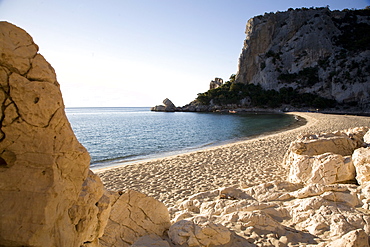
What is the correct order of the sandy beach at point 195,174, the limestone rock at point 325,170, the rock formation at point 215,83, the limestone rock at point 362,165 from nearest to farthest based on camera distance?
the limestone rock at point 362,165 → the limestone rock at point 325,170 → the sandy beach at point 195,174 → the rock formation at point 215,83

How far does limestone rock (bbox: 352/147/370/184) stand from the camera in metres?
5.16

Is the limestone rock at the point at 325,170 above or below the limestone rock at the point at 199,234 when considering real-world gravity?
above

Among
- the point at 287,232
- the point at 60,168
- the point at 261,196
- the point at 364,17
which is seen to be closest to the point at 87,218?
the point at 60,168

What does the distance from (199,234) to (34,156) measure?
261 cm

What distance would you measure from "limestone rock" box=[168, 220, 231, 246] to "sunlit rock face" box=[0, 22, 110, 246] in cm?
164

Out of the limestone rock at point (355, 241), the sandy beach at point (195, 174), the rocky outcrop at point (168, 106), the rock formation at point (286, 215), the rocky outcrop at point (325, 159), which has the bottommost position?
A: the sandy beach at point (195, 174)

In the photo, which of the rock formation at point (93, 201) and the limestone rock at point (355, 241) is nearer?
A: the rock formation at point (93, 201)

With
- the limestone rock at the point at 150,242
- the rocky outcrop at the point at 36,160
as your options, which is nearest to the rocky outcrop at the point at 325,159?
the limestone rock at the point at 150,242

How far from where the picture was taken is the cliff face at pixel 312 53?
197ft

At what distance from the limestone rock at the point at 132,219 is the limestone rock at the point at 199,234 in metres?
0.34

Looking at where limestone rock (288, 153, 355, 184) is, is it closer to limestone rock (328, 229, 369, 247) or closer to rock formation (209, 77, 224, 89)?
limestone rock (328, 229, 369, 247)

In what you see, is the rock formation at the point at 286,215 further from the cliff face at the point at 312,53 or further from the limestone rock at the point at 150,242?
the cliff face at the point at 312,53

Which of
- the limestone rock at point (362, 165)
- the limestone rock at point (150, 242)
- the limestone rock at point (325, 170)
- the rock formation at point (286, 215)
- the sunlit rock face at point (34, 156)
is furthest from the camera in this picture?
the limestone rock at point (325, 170)

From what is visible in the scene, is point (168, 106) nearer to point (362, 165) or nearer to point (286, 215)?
point (362, 165)
